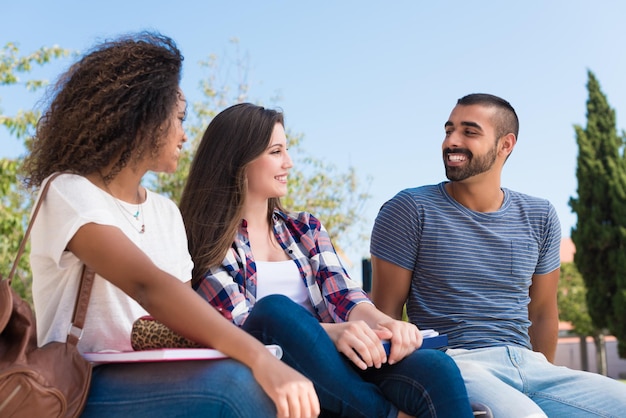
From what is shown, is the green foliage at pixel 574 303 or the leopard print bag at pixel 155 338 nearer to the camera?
the leopard print bag at pixel 155 338

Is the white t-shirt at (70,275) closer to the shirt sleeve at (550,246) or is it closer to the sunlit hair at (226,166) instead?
the sunlit hair at (226,166)

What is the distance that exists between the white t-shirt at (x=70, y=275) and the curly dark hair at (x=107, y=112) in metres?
0.11

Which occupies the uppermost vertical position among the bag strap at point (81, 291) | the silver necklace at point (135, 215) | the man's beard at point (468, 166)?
the man's beard at point (468, 166)

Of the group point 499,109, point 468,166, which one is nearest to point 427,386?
point 468,166

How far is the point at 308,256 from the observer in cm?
289

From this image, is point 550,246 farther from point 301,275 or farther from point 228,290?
point 228,290

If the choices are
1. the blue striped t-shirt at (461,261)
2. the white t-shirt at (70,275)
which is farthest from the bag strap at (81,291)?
the blue striped t-shirt at (461,261)

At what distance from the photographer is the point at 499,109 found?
3525mm

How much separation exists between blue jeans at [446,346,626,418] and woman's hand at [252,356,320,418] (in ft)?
3.45

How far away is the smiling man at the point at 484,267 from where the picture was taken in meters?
2.87

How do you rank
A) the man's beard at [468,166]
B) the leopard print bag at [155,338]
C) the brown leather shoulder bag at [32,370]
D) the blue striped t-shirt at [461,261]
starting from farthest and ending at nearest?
the man's beard at [468,166], the blue striped t-shirt at [461,261], the leopard print bag at [155,338], the brown leather shoulder bag at [32,370]

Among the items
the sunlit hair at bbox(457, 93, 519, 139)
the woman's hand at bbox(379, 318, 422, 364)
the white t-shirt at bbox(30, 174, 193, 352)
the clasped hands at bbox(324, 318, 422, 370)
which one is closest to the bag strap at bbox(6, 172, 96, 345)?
the white t-shirt at bbox(30, 174, 193, 352)

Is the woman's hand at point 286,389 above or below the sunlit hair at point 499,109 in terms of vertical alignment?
below

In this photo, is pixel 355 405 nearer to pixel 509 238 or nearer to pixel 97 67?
pixel 97 67
